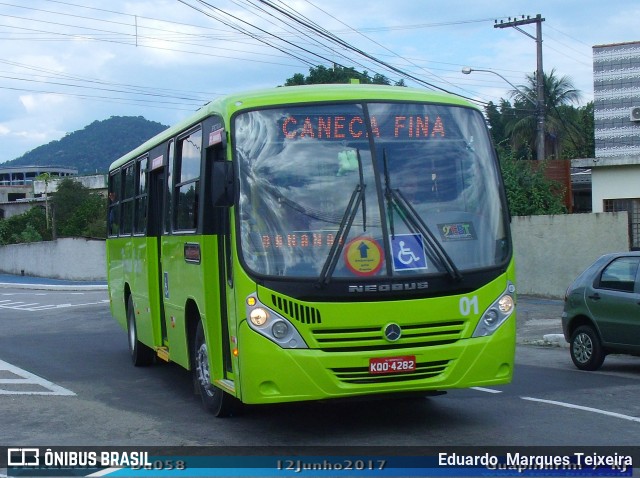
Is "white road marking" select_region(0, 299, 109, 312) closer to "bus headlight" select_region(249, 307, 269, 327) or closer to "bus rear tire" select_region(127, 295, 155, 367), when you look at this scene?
"bus rear tire" select_region(127, 295, 155, 367)

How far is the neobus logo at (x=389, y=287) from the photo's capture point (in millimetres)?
8039

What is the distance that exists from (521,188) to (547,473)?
2194cm

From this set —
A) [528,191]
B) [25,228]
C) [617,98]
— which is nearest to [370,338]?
[528,191]

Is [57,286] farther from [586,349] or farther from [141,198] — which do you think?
[586,349]

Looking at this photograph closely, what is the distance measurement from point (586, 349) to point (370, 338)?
6.40 meters

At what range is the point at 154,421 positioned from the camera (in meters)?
9.83

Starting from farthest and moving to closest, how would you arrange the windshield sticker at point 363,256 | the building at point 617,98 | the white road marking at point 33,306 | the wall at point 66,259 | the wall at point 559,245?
the wall at point 66,259
the building at point 617,98
the white road marking at point 33,306
the wall at point 559,245
the windshield sticker at point 363,256

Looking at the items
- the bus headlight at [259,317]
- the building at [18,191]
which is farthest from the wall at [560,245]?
the building at [18,191]

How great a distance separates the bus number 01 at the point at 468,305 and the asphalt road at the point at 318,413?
110 cm

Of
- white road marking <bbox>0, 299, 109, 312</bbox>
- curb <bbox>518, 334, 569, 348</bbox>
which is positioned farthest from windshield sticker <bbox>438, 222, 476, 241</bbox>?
white road marking <bbox>0, 299, 109, 312</bbox>

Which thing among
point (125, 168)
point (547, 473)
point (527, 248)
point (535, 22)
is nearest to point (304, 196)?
point (547, 473)

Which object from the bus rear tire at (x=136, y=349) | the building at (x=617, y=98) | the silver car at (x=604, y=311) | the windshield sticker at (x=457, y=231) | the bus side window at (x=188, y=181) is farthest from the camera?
the building at (x=617, y=98)

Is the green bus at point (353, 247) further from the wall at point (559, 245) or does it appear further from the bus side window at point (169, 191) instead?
the wall at point (559, 245)

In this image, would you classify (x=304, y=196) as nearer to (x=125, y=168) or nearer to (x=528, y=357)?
(x=125, y=168)
